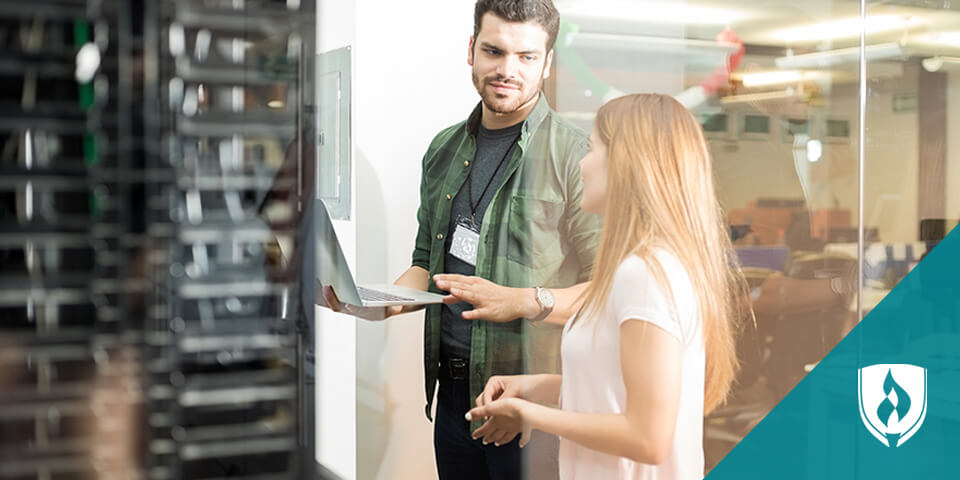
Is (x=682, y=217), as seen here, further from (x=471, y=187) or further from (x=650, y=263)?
(x=471, y=187)

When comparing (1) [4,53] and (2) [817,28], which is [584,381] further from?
(1) [4,53]

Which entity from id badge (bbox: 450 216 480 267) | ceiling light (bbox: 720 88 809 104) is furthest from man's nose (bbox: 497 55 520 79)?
ceiling light (bbox: 720 88 809 104)

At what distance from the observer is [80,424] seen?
0.23 meters

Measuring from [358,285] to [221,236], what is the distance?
5.42 feet

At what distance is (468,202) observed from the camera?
1.95m

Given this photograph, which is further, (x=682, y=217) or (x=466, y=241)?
(x=466, y=241)

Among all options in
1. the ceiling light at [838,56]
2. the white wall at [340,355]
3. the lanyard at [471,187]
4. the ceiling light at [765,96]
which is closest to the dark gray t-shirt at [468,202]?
the lanyard at [471,187]

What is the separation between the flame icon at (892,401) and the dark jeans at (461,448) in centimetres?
78

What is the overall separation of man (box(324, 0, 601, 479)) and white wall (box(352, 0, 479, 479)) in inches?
1.1

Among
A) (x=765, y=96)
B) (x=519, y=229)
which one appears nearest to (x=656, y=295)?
(x=519, y=229)

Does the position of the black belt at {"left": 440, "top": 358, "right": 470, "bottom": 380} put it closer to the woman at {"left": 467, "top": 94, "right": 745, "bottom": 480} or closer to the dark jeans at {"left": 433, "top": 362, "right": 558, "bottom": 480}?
the dark jeans at {"left": 433, "top": 362, "right": 558, "bottom": 480}

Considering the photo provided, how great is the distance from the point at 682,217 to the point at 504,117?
477 mm

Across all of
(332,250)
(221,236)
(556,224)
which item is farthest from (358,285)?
(221,236)

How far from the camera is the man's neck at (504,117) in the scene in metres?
1.87
